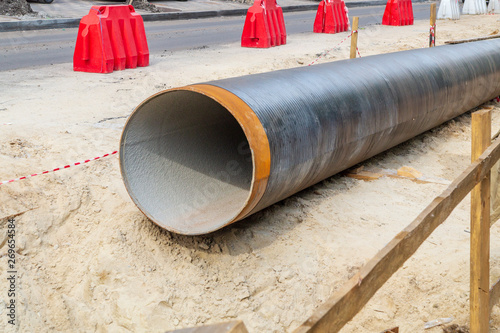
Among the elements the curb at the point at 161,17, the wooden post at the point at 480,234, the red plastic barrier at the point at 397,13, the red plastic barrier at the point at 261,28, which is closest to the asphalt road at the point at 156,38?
the curb at the point at 161,17

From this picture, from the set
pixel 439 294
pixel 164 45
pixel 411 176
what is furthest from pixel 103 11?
pixel 439 294

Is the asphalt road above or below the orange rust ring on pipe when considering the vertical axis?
above

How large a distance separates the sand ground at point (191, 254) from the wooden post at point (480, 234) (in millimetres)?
397

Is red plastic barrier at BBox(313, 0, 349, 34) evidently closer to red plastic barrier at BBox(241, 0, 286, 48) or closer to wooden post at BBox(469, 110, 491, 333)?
red plastic barrier at BBox(241, 0, 286, 48)

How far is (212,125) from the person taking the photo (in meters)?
5.27

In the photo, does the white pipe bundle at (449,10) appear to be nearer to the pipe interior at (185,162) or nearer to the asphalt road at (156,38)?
the asphalt road at (156,38)

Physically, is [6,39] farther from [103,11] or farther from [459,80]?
[459,80]

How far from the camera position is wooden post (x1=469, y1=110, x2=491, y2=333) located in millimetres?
3199

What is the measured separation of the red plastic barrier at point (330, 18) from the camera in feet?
50.3

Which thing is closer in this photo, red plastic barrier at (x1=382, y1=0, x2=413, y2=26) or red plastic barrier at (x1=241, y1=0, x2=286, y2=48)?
red plastic barrier at (x1=241, y1=0, x2=286, y2=48)

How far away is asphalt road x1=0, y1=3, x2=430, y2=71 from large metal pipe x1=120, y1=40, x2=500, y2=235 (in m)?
5.51

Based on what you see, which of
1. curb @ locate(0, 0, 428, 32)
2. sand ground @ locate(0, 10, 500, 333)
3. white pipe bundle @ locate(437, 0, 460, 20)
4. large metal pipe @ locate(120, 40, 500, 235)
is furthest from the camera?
white pipe bundle @ locate(437, 0, 460, 20)

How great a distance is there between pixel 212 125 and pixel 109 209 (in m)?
1.37

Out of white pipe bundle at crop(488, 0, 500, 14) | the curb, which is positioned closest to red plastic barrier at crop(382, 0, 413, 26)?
the curb
